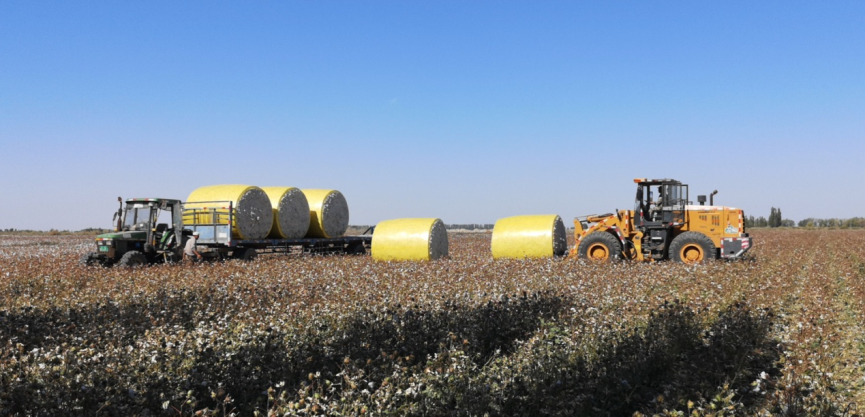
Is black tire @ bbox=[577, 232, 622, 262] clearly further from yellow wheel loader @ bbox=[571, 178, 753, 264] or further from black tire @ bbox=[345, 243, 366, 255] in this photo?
black tire @ bbox=[345, 243, 366, 255]

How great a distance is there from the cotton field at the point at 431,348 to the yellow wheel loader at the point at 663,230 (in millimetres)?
5304

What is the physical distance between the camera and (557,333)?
7.67m

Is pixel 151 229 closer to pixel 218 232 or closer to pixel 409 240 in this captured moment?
pixel 218 232

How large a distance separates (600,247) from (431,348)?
12834 millimetres

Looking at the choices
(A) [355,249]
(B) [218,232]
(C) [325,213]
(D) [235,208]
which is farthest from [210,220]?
(A) [355,249]

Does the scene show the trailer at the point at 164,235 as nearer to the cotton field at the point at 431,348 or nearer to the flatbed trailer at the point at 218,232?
the flatbed trailer at the point at 218,232

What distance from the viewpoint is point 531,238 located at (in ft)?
64.8

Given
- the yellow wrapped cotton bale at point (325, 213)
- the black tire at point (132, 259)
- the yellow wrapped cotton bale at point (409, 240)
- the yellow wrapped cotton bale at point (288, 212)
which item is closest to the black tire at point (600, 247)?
the yellow wrapped cotton bale at point (409, 240)

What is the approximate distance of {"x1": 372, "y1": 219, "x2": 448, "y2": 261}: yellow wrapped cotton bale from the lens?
64.1 feet

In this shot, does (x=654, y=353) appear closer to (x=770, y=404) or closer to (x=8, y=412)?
(x=770, y=404)

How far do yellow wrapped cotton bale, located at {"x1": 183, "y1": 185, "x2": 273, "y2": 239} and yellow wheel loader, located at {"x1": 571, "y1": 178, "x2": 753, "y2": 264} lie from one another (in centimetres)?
1120

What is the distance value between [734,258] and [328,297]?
47.1ft

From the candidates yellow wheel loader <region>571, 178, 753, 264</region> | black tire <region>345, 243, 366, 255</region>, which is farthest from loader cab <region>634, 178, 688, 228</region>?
black tire <region>345, 243, 366, 255</region>

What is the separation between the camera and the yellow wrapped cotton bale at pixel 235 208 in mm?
20547
